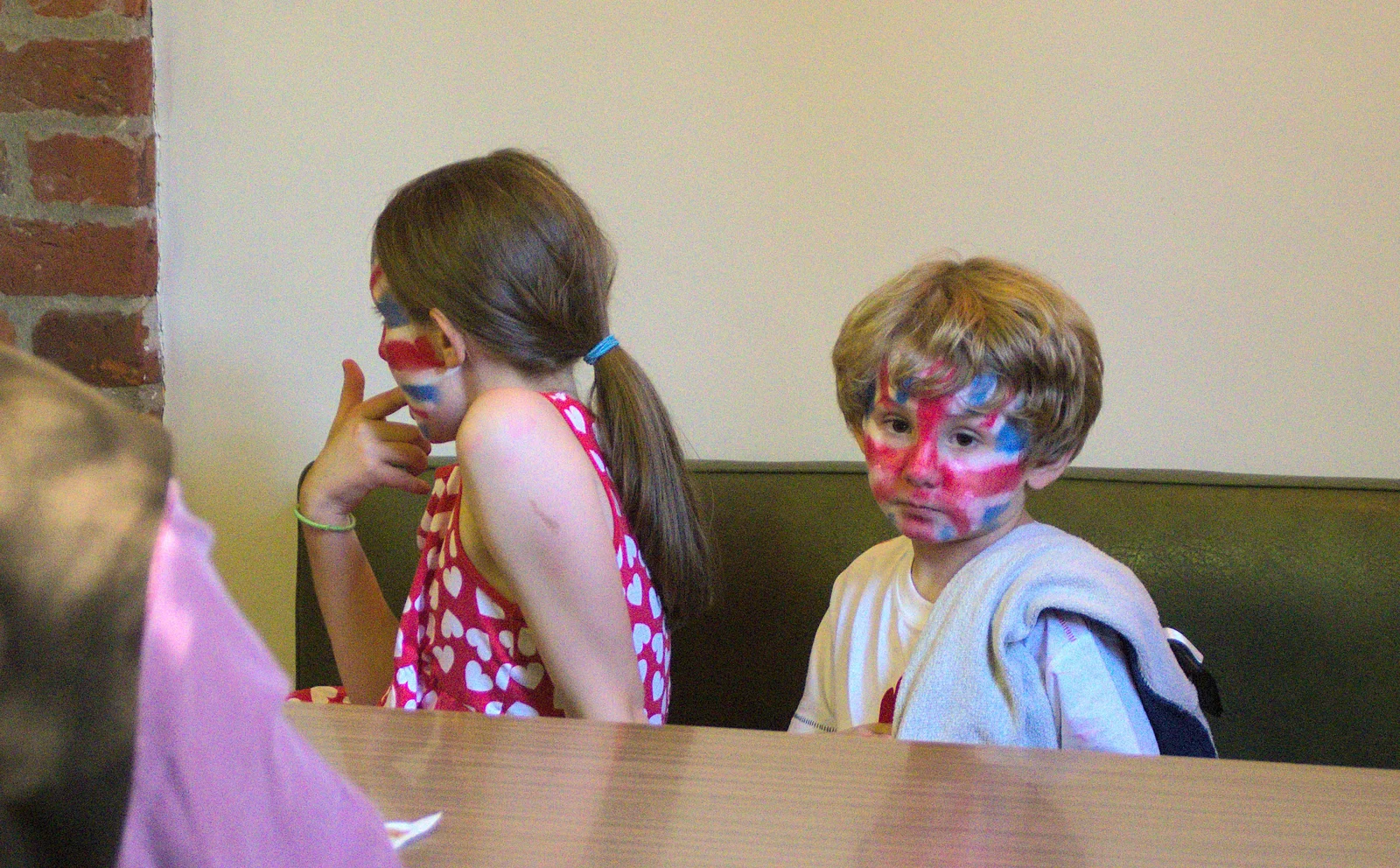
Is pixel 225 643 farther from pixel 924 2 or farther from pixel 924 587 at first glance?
pixel 924 2

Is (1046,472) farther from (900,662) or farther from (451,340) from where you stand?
(451,340)

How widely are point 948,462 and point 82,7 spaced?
1225mm

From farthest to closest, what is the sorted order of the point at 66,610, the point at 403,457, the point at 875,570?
the point at 403,457 → the point at 875,570 → the point at 66,610

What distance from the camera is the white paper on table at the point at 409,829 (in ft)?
1.52

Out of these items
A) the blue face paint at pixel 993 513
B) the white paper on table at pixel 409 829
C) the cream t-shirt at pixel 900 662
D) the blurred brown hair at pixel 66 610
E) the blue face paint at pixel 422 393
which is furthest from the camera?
the blue face paint at pixel 422 393

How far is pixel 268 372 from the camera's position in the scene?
171 centimetres

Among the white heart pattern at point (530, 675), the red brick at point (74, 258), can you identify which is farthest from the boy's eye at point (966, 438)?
the red brick at point (74, 258)

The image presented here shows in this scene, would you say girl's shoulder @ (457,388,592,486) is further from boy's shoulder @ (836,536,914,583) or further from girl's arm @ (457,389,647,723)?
boy's shoulder @ (836,536,914,583)

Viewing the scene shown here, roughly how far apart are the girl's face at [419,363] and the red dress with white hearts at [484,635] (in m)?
0.10

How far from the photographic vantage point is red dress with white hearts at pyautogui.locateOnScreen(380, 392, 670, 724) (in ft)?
3.85

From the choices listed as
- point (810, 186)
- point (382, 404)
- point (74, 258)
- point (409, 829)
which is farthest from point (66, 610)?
point (74, 258)

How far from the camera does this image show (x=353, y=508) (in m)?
1.46

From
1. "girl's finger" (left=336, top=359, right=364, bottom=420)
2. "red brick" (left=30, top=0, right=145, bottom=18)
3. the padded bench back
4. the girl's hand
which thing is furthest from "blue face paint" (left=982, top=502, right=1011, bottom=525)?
"red brick" (left=30, top=0, right=145, bottom=18)

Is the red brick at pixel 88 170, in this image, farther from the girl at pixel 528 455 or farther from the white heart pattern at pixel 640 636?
the white heart pattern at pixel 640 636
